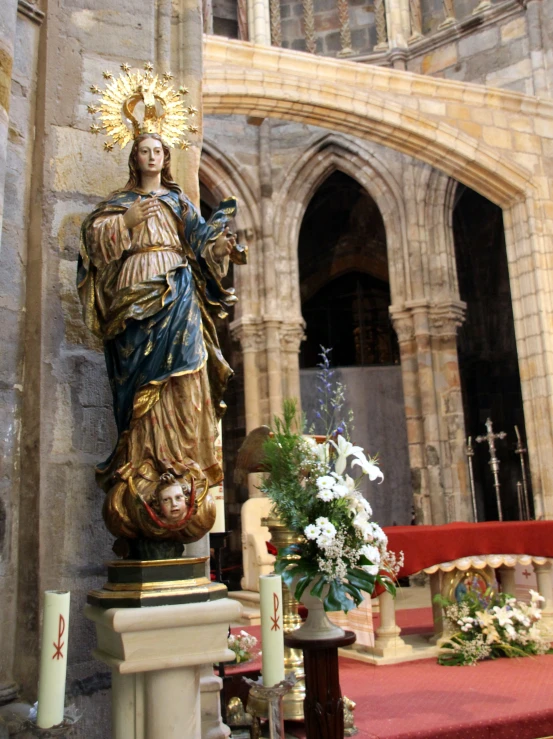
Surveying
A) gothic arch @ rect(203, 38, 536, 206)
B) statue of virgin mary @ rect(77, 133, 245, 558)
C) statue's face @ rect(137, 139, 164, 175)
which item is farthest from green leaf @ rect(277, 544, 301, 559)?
gothic arch @ rect(203, 38, 536, 206)

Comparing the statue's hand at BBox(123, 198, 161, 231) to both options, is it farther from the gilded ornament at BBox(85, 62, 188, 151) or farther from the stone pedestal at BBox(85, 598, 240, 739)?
the stone pedestal at BBox(85, 598, 240, 739)

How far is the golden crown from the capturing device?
116 inches

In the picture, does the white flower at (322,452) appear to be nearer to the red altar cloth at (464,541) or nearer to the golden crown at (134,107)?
the golden crown at (134,107)

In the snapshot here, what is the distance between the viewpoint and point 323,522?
2.95m

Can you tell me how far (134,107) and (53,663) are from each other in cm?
211

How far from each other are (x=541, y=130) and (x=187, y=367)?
7.65 meters

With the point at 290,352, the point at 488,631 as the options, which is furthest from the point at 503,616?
the point at 290,352

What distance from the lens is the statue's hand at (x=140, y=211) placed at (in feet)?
8.64

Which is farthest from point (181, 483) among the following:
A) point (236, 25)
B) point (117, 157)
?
point (236, 25)

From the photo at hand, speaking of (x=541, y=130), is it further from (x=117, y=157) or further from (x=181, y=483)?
(x=181, y=483)

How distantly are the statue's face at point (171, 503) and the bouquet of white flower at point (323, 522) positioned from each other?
2.41ft

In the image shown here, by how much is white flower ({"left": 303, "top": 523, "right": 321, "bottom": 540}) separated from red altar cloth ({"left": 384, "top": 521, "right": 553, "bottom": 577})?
6.25 ft

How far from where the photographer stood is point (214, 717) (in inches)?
121

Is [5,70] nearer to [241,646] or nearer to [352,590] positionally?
[352,590]
